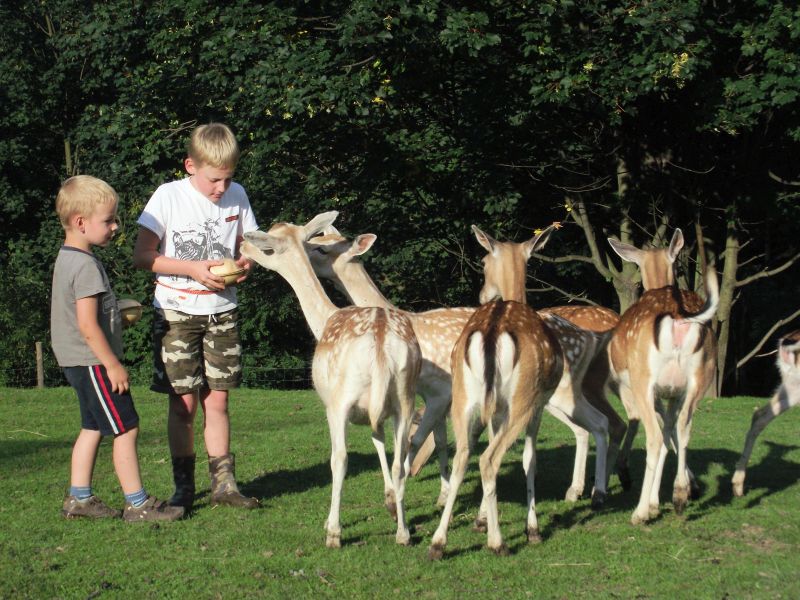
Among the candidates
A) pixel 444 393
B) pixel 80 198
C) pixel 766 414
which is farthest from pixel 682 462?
pixel 80 198

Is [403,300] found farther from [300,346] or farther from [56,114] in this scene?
[56,114]

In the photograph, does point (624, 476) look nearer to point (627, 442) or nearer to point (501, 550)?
point (627, 442)

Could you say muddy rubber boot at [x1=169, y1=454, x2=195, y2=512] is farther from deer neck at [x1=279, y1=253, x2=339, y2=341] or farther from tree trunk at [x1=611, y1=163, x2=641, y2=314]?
tree trunk at [x1=611, y1=163, x2=641, y2=314]

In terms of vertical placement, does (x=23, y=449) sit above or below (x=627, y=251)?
below

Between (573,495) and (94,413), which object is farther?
(573,495)

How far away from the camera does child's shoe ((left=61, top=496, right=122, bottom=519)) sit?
20.7 ft

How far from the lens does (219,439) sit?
6.75 m

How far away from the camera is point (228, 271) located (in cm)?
628

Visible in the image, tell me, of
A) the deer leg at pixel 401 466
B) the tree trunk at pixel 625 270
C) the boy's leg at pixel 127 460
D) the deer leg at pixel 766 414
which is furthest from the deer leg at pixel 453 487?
the tree trunk at pixel 625 270

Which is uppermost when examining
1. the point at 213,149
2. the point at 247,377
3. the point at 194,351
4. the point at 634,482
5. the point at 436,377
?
the point at 213,149

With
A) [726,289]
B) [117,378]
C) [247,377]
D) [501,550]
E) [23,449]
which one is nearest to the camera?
[501,550]

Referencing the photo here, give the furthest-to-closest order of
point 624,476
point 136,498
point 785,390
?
point 785,390
point 624,476
point 136,498

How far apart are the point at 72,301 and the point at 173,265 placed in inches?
25.1

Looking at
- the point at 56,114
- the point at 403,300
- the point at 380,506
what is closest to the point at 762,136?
the point at 403,300
